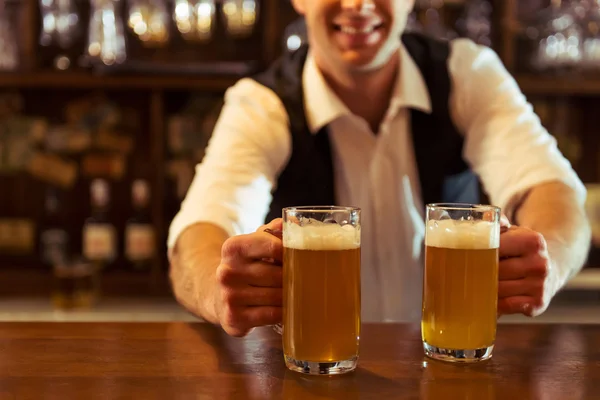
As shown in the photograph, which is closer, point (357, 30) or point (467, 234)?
point (467, 234)

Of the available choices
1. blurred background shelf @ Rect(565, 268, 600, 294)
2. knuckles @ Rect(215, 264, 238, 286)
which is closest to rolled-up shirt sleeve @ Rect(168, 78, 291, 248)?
knuckles @ Rect(215, 264, 238, 286)

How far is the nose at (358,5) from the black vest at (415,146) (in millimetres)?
199

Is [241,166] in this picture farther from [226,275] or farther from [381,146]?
[226,275]

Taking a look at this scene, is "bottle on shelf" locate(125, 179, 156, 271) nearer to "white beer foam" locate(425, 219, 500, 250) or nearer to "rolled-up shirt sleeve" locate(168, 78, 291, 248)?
"rolled-up shirt sleeve" locate(168, 78, 291, 248)

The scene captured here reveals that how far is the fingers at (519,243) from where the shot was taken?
1037mm

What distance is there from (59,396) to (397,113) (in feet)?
3.70

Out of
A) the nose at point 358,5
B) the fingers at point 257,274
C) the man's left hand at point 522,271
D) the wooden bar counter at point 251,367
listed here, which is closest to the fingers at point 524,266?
the man's left hand at point 522,271

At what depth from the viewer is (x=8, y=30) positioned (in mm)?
2865

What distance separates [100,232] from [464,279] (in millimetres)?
2111

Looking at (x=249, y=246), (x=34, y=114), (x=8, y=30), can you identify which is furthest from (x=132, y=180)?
(x=249, y=246)

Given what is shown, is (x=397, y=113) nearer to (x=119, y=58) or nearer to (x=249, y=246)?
(x=249, y=246)

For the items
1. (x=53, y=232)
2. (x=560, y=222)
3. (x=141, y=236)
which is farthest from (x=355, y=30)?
(x=53, y=232)

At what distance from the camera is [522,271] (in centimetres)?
105

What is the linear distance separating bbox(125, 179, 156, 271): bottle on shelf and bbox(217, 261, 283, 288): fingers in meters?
1.85
